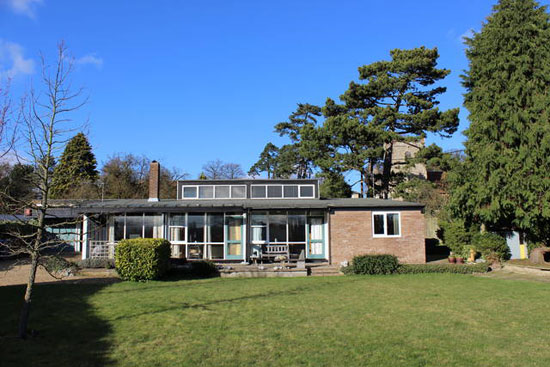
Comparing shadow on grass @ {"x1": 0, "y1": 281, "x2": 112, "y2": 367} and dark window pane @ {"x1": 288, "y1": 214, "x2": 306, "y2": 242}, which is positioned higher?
dark window pane @ {"x1": 288, "y1": 214, "x2": 306, "y2": 242}

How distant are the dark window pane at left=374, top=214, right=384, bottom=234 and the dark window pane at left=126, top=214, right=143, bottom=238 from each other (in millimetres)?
11933

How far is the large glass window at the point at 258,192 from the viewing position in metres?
23.1

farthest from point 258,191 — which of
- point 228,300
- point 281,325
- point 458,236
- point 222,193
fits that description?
point 281,325

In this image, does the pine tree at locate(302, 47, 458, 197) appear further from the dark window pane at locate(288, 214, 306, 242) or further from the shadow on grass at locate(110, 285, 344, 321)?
the shadow on grass at locate(110, 285, 344, 321)

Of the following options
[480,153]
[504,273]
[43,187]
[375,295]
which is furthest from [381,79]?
[43,187]

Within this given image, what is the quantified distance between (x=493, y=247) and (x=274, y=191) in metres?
11.7

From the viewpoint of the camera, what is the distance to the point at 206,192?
2317 cm

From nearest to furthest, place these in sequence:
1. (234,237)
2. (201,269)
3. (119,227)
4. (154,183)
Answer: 1. (201,269)
2. (234,237)
3. (119,227)
4. (154,183)

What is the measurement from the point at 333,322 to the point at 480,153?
17.3m

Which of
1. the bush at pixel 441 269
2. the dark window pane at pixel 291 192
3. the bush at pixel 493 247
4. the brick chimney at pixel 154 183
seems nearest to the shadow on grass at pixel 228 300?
the bush at pixel 441 269

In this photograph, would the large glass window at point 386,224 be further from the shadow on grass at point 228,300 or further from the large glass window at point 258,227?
the shadow on grass at point 228,300

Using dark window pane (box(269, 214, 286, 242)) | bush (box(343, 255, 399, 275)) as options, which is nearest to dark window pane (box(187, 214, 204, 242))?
dark window pane (box(269, 214, 286, 242))

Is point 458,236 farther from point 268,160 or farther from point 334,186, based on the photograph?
point 268,160

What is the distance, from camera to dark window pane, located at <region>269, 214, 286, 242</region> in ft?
68.4
